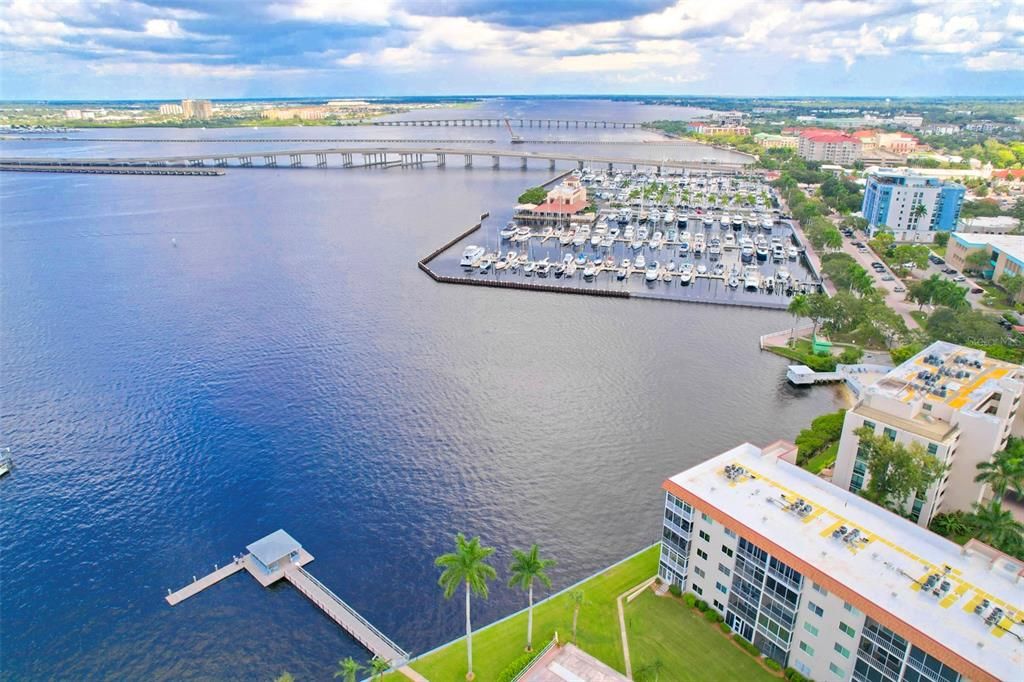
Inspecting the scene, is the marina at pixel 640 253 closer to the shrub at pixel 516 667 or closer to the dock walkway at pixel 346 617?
the dock walkway at pixel 346 617

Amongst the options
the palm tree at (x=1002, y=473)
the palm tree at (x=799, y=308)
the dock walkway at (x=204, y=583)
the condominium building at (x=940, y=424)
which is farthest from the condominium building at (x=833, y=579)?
the palm tree at (x=799, y=308)

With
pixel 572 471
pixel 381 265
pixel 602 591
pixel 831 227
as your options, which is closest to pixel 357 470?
pixel 572 471

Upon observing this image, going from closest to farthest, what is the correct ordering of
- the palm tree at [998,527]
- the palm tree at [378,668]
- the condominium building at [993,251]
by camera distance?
1. the palm tree at [378,668]
2. the palm tree at [998,527]
3. the condominium building at [993,251]

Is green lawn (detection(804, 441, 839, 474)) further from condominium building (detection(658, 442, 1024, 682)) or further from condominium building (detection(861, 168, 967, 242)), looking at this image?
condominium building (detection(861, 168, 967, 242))

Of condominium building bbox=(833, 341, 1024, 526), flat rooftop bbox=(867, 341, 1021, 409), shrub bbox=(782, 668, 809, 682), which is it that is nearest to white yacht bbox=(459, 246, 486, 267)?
flat rooftop bbox=(867, 341, 1021, 409)

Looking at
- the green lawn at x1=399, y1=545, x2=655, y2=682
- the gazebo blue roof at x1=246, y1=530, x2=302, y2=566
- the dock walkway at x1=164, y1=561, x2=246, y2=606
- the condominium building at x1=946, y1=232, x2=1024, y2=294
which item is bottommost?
the dock walkway at x1=164, y1=561, x2=246, y2=606

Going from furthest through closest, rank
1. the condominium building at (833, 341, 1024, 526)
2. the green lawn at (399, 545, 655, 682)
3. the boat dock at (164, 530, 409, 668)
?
the condominium building at (833, 341, 1024, 526) → the boat dock at (164, 530, 409, 668) → the green lawn at (399, 545, 655, 682)
